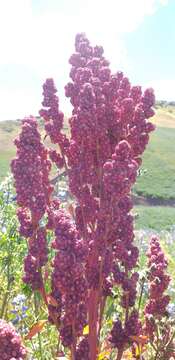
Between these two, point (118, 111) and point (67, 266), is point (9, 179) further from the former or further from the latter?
point (67, 266)

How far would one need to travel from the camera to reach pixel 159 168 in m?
59.7

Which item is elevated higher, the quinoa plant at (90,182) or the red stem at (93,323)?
the quinoa plant at (90,182)

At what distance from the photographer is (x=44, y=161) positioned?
3.19m

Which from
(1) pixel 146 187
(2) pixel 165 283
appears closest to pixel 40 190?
(2) pixel 165 283

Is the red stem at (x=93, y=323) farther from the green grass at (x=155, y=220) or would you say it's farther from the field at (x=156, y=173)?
the green grass at (x=155, y=220)

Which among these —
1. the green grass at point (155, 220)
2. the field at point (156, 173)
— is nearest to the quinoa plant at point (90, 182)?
the field at point (156, 173)

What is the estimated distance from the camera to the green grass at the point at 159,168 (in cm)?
4844

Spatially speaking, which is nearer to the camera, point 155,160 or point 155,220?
point 155,220

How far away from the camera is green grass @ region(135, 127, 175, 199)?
48.4 metres

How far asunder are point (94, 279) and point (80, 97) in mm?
951

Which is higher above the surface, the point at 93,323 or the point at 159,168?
the point at 159,168

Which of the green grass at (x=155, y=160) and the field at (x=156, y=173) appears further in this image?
the green grass at (x=155, y=160)

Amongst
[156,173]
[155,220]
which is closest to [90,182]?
[155,220]

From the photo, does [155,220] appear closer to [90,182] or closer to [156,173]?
[156,173]
